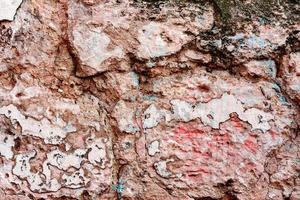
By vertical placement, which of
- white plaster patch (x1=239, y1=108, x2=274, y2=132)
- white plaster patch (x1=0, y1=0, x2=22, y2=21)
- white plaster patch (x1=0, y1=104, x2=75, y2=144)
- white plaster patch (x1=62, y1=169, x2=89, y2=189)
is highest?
white plaster patch (x1=0, y1=0, x2=22, y2=21)

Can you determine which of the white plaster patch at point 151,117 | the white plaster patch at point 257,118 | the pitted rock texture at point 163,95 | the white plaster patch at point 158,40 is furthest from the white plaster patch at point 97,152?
the white plaster patch at point 257,118

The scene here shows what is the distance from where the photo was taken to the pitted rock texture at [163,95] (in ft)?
5.00

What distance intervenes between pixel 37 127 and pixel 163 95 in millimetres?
361

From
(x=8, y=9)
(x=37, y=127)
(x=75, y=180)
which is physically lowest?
(x=75, y=180)

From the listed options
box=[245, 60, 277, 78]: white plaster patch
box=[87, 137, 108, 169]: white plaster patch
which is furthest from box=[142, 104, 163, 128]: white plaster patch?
box=[245, 60, 277, 78]: white plaster patch

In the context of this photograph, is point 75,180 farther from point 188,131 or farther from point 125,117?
point 188,131

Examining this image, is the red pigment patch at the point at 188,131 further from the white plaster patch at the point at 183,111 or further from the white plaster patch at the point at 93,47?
the white plaster patch at the point at 93,47

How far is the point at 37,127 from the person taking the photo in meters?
1.51

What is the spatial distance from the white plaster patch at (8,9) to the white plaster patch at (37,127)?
243 millimetres

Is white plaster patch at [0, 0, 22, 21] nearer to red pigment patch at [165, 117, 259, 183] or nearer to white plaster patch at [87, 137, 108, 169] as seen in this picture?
white plaster patch at [87, 137, 108, 169]

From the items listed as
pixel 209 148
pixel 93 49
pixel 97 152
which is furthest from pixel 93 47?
pixel 209 148

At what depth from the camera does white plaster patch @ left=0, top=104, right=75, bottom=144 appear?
1.50 metres

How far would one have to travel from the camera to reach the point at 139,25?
5.00 feet

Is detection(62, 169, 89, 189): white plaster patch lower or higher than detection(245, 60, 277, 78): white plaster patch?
lower
